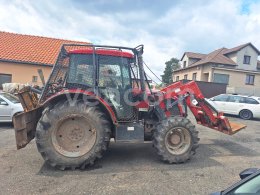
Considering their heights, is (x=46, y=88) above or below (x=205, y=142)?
above

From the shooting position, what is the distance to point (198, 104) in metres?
6.62

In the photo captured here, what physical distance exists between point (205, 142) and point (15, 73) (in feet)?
45.3

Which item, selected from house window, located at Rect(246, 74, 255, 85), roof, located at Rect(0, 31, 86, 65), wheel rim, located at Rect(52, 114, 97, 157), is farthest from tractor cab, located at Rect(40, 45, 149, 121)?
house window, located at Rect(246, 74, 255, 85)

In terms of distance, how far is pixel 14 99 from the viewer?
31.8ft

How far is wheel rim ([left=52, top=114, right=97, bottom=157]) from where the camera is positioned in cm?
502

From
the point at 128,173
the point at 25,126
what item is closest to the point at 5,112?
the point at 25,126

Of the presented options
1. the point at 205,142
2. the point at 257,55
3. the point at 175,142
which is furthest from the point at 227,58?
the point at 175,142

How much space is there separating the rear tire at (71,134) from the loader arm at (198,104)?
83.7 inches

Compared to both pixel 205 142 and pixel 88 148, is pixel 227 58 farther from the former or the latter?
pixel 88 148

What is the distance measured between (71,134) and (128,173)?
4.80 feet

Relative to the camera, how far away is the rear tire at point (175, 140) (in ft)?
17.7

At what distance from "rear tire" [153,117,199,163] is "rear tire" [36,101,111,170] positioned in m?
1.20

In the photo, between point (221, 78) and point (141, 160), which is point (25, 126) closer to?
point (141, 160)

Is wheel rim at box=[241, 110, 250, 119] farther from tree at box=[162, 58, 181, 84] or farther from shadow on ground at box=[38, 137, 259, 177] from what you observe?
tree at box=[162, 58, 181, 84]
